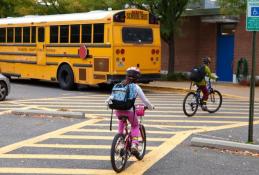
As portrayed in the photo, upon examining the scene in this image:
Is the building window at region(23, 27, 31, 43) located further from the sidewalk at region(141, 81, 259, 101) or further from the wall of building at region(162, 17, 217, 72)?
the wall of building at region(162, 17, 217, 72)

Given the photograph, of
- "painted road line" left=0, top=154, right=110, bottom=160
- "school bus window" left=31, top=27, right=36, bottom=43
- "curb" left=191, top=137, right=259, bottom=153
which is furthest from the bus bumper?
"painted road line" left=0, top=154, right=110, bottom=160

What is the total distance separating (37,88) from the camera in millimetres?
21594

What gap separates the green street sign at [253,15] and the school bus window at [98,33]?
10.1 m

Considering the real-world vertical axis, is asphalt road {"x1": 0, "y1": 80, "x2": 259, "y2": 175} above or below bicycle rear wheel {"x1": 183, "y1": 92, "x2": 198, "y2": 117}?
below

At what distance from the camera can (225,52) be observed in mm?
25094

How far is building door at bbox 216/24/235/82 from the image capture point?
24.8 m

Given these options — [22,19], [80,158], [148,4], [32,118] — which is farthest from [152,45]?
[80,158]

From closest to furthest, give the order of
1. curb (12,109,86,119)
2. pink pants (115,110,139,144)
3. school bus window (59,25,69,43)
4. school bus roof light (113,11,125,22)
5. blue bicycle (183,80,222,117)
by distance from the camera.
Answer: pink pants (115,110,139,144) → curb (12,109,86,119) → blue bicycle (183,80,222,117) → school bus roof light (113,11,125,22) → school bus window (59,25,69,43)

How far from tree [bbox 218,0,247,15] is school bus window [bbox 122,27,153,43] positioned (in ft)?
9.61

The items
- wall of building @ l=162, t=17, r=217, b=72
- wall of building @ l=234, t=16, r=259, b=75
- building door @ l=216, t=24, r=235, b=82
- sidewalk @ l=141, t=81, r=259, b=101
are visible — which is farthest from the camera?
wall of building @ l=162, t=17, r=217, b=72


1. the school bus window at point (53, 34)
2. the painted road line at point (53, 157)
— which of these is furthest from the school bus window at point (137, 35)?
the painted road line at point (53, 157)

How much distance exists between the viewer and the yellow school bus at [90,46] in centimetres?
1911

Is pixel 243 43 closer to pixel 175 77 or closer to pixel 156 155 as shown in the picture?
pixel 175 77

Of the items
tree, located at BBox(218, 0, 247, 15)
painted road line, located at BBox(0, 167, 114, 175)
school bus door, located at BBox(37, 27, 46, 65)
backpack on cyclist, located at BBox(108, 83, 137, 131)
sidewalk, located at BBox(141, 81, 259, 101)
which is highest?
tree, located at BBox(218, 0, 247, 15)
